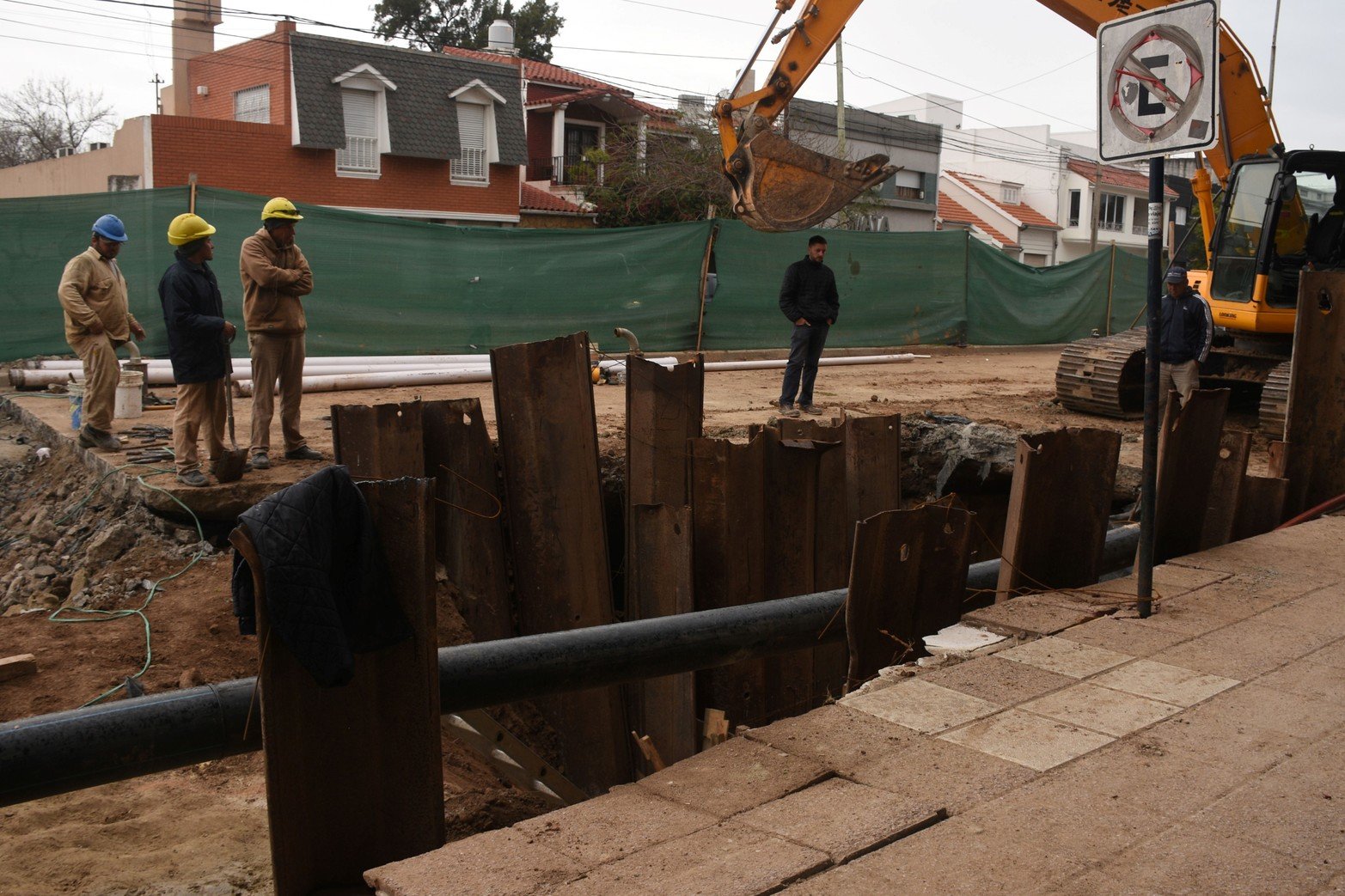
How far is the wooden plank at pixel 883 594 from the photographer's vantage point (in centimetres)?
448

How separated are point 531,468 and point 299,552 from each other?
3.28 meters

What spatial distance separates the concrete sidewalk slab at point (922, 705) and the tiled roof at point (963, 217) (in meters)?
46.3

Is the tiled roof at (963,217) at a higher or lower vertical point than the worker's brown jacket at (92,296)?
higher

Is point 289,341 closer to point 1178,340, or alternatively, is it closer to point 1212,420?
point 1212,420

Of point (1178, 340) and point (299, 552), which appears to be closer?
point (299, 552)

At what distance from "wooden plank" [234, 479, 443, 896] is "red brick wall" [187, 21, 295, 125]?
27.4 m

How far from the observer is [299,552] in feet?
10.1

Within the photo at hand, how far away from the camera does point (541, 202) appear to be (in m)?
33.4

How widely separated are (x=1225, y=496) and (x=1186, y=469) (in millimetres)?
527

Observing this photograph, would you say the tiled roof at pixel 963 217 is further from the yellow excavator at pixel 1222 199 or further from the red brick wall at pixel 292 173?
the yellow excavator at pixel 1222 199

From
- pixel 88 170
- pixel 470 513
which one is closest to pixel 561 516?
pixel 470 513

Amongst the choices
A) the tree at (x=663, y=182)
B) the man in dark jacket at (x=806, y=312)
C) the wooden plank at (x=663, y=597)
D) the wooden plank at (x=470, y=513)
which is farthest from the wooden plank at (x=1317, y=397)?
the tree at (x=663, y=182)

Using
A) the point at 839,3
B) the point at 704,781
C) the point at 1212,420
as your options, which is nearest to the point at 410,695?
the point at 704,781

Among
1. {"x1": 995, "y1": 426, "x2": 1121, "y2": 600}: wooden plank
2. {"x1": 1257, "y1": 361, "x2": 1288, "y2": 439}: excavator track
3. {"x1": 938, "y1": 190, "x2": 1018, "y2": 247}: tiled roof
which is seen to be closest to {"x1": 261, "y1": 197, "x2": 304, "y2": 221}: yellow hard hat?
{"x1": 995, "y1": 426, "x2": 1121, "y2": 600}: wooden plank
